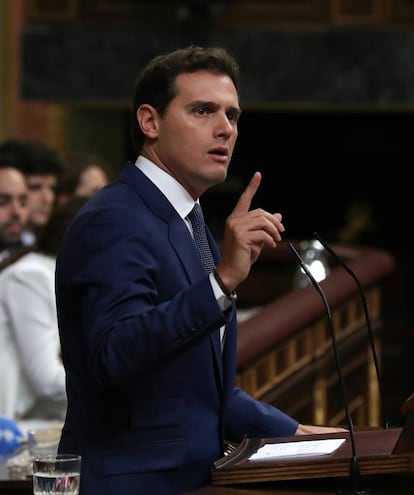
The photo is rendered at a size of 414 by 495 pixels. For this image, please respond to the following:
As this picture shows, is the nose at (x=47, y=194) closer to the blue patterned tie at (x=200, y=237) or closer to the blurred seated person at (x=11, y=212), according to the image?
the blurred seated person at (x=11, y=212)

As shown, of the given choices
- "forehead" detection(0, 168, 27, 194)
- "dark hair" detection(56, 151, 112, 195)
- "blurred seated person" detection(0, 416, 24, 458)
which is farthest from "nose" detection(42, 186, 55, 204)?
"blurred seated person" detection(0, 416, 24, 458)

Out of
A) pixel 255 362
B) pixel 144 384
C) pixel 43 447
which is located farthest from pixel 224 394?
pixel 255 362

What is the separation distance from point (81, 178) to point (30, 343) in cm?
152

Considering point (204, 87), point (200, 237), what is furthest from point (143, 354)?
point (204, 87)

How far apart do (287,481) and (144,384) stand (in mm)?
291

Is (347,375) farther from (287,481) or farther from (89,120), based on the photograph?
(89,120)

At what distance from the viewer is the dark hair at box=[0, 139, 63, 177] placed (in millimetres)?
6379

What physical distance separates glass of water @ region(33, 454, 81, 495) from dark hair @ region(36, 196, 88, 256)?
7.65 feet

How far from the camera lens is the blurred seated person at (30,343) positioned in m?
4.66

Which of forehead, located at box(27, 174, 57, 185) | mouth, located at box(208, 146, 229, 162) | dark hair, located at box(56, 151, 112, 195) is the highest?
mouth, located at box(208, 146, 229, 162)

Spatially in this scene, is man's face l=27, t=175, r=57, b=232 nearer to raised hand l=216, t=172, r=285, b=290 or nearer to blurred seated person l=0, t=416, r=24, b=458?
blurred seated person l=0, t=416, r=24, b=458

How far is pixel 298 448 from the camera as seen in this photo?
2.59 m

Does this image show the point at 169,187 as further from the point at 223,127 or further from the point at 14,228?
the point at 14,228

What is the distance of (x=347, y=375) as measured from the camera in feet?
20.8
